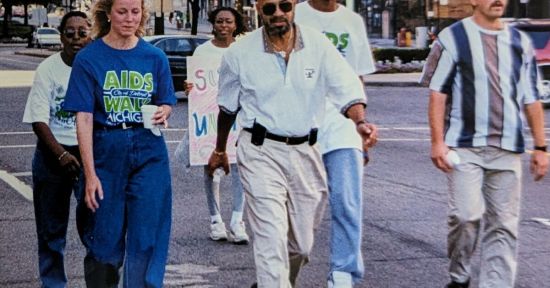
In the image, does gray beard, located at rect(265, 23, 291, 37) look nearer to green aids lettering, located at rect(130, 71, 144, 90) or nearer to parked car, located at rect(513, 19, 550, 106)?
green aids lettering, located at rect(130, 71, 144, 90)

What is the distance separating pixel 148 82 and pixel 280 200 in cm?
91

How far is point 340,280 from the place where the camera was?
265 inches

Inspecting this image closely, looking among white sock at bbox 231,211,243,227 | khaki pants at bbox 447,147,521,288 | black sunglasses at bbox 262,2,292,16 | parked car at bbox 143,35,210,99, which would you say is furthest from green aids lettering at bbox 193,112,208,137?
parked car at bbox 143,35,210,99

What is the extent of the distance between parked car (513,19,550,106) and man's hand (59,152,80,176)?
17372mm

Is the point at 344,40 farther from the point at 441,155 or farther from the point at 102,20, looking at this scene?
the point at 102,20

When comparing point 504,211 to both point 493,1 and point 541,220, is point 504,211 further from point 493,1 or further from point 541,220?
point 541,220

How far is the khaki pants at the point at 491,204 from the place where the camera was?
661 centimetres

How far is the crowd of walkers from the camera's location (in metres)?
6.00

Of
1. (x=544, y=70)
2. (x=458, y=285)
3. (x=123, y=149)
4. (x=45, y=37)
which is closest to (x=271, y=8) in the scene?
(x=123, y=149)

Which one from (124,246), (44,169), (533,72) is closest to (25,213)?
(44,169)

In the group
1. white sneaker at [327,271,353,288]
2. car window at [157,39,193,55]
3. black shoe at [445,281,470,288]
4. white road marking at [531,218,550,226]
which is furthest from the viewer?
car window at [157,39,193,55]

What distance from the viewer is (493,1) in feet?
21.5

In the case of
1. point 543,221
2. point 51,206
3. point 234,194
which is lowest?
point 543,221

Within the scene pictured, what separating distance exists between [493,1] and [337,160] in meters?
1.27
